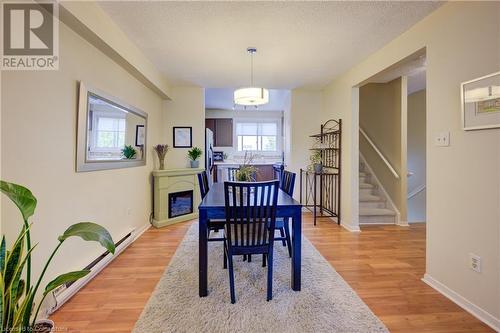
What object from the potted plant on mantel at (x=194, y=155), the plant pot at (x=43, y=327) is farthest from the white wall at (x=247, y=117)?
the plant pot at (x=43, y=327)

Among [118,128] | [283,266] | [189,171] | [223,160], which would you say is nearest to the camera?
[283,266]

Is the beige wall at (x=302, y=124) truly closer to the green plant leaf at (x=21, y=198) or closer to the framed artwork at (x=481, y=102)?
the framed artwork at (x=481, y=102)

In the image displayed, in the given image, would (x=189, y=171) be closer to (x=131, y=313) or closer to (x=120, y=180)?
(x=120, y=180)

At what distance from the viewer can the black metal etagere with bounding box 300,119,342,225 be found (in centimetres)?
405

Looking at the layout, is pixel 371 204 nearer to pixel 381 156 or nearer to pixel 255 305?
pixel 381 156

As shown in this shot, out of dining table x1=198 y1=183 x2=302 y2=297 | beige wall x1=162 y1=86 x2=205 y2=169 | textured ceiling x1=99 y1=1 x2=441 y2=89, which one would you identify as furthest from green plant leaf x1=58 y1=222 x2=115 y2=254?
beige wall x1=162 y1=86 x2=205 y2=169

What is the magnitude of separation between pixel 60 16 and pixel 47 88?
22.4 inches

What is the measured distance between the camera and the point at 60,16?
179cm

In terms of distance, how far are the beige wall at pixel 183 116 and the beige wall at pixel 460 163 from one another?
132 inches

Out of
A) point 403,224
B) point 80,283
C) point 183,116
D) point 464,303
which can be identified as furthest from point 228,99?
point 464,303

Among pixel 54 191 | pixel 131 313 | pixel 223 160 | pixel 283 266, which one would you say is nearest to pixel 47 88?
pixel 54 191

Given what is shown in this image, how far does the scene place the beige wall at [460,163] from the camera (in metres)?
1.65

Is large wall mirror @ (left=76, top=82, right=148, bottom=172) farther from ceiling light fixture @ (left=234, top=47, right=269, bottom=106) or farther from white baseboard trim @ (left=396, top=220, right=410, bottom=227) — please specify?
white baseboard trim @ (left=396, top=220, right=410, bottom=227)

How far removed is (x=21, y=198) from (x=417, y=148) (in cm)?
615
